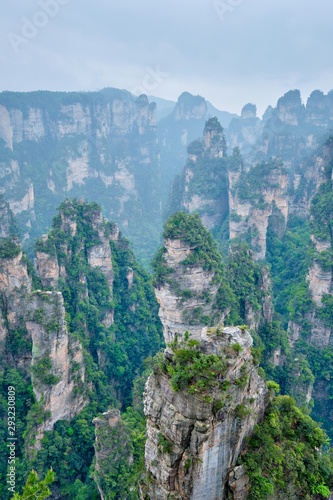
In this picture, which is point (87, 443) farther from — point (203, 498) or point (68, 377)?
point (203, 498)

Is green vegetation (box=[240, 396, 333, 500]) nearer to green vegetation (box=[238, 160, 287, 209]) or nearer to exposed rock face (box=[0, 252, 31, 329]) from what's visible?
exposed rock face (box=[0, 252, 31, 329])

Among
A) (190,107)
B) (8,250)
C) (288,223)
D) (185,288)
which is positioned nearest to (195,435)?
(185,288)

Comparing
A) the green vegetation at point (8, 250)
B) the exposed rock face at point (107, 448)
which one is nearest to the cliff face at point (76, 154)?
the green vegetation at point (8, 250)

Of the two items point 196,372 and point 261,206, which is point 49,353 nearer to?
point 196,372

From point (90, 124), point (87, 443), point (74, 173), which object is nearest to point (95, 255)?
point (87, 443)

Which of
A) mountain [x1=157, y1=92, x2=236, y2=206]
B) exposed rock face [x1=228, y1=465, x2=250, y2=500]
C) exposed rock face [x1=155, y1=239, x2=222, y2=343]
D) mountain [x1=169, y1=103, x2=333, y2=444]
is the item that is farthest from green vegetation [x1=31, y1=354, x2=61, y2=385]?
mountain [x1=157, y1=92, x2=236, y2=206]
